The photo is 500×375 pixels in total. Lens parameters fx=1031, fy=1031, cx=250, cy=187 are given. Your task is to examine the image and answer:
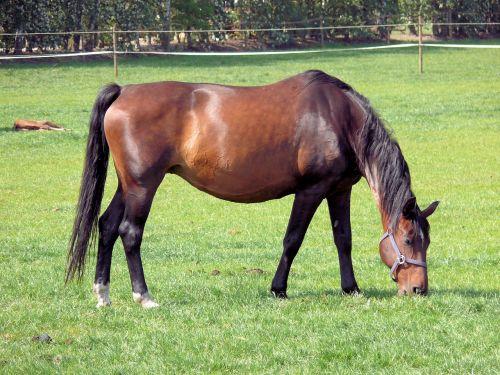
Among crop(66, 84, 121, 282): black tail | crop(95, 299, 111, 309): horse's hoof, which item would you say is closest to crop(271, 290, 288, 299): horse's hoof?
crop(95, 299, 111, 309): horse's hoof

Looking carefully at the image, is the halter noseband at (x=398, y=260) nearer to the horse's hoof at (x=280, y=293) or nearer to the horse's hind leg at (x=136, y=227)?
the horse's hoof at (x=280, y=293)

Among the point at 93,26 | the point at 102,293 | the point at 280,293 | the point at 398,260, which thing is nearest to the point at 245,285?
the point at 280,293

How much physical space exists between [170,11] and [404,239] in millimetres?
44726

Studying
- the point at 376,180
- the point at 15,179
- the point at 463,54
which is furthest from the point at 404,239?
the point at 463,54

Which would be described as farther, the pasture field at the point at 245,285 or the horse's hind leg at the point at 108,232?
the horse's hind leg at the point at 108,232

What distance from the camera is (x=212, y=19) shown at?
5297 centimetres

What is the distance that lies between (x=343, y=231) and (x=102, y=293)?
6.41 ft

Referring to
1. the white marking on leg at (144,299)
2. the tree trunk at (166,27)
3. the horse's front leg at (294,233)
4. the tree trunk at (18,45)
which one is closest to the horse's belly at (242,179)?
the horse's front leg at (294,233)

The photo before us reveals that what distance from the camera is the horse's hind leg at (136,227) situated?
302 inches

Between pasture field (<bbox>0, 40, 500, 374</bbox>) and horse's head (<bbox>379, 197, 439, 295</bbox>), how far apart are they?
164mm

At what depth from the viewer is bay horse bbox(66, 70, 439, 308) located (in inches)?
300

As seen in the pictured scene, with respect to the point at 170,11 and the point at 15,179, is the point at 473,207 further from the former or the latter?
the point at 170,11

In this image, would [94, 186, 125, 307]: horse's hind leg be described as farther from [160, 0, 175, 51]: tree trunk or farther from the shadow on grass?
[160, 0, 175, 51]: tree trunk

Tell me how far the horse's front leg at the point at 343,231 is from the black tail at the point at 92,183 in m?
1.81
